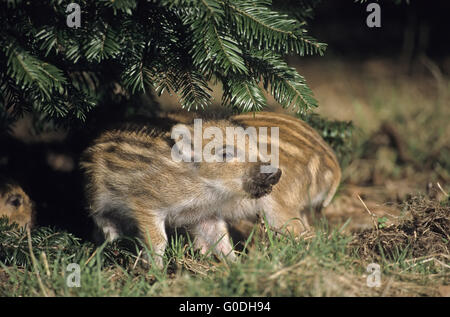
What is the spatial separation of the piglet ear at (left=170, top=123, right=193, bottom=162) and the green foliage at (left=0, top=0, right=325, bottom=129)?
0.54 metres

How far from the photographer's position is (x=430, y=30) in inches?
312

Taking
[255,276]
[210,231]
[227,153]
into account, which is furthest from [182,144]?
[255,276]

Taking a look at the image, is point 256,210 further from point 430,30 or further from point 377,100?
point 430,30

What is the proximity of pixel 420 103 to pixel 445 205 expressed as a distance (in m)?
3.22

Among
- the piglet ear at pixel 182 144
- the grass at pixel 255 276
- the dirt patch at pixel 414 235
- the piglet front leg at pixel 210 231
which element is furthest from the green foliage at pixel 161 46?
the piglet front leg at pixel 210 231

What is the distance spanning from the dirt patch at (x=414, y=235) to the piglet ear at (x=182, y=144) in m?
1.19

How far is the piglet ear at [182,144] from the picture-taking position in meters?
3.67

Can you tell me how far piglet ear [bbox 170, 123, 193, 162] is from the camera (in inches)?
145

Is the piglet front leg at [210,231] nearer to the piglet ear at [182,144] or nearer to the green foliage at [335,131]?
the piglet ear at [182,144]

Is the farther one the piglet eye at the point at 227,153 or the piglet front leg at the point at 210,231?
the piglet front leg at the point at 210,231

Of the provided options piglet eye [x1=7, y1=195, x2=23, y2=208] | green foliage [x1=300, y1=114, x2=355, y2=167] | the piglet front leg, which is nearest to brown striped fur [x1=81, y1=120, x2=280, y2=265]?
the piglet front leg

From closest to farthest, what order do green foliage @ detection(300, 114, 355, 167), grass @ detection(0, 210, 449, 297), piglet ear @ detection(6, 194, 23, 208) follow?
grass @ detection(0, 210, 449, 297) → piglet ear @ detection(6, 194, 23, 208) → green foliage @ detection(300, 114, 355, 167)

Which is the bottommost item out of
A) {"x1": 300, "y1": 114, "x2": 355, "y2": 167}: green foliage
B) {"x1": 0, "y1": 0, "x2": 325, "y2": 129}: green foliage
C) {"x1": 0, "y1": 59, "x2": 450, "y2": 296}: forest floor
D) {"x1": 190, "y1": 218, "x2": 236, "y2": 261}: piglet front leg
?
{"x1": 190, "y1": 218, "x2": 236, "y2": 261}: piglet front leg

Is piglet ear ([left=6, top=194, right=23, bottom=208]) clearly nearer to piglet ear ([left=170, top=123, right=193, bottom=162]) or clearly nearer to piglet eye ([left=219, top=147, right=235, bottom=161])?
piglet ear ([left=170, top=123, right=193, bottom=162])
